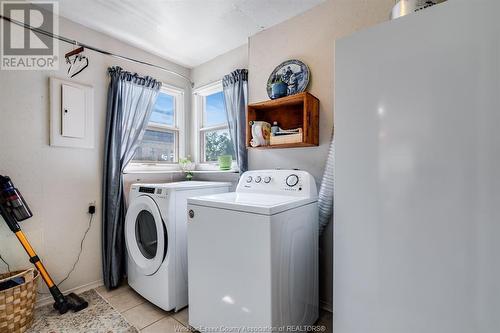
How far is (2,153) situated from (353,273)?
7.82 ft

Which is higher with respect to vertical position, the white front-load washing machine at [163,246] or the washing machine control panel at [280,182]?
the washing machine control panel at [280,182]

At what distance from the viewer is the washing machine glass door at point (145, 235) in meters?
→ 1.82

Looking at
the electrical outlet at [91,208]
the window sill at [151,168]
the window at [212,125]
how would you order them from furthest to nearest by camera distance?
the window at [212,125] → the window sill at [151,168] → the electrical outlet at [91,208]

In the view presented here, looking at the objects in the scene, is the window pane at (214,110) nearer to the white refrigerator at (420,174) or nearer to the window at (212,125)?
the window at (212,125)

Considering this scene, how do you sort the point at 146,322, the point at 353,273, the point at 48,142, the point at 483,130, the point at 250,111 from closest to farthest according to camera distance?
the point at 483,130
the point at 353,273
the point at 146,322
the point at 48,142
the point at 250,111

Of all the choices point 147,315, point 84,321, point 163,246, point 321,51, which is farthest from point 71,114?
point 321,51

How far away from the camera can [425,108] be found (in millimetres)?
862

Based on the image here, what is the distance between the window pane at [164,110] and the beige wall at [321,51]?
130cm

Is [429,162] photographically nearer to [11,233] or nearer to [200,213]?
[200,213]

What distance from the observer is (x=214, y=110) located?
2.91 metres

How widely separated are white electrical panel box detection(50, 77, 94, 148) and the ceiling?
22.7 inches

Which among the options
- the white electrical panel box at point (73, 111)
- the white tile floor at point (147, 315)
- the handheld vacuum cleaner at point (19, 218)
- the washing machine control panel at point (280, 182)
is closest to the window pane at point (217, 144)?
the washing machine control panel at point (280, 182)

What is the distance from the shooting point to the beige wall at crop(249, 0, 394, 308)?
172 centimetres

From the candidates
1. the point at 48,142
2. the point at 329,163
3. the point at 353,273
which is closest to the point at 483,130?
the point at 353,273
